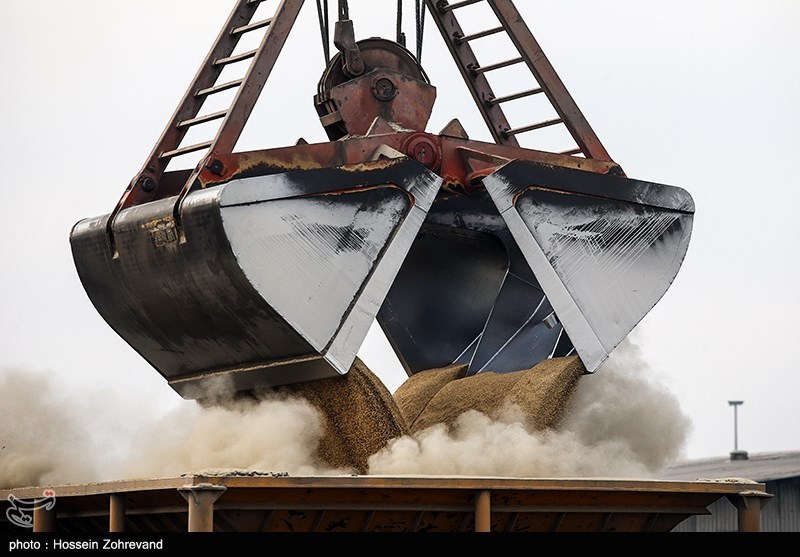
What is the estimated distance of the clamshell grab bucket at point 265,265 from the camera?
9.02 m

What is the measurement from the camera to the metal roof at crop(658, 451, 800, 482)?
27812 mm

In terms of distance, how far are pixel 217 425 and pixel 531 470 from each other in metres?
2.10

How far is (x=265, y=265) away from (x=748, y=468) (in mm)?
23763

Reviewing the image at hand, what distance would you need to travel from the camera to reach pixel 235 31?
10.2 m

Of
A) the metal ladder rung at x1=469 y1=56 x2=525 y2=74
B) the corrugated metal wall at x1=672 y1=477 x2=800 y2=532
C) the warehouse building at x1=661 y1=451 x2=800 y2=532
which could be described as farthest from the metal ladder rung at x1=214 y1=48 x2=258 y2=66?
the corrugated metal wall at x1=672 y1=477 x2=800 y2=532

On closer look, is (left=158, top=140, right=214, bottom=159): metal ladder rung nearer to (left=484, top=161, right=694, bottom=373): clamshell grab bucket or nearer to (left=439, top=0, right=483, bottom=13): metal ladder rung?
(left=484, top=161, right=694, bottom=373): clamshell grab bucket

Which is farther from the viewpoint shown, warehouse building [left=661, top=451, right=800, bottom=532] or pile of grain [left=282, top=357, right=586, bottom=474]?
warehouse building [left=661, top=451, right=800, bottom=532]

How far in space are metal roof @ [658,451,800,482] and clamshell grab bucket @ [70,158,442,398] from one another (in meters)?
18.3

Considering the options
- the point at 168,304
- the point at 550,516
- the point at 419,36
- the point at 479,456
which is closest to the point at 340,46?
the point at 419,36

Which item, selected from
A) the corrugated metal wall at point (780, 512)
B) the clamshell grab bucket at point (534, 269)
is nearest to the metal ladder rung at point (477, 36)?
the clamshell grab bucket at point (534, 269)

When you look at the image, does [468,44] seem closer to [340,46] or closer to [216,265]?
[340,46]

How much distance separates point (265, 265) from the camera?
9039mm

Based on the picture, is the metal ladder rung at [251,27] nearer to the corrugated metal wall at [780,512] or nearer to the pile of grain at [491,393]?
the pile of grain at [491,393]

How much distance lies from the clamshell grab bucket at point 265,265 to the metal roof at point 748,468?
18289mm
